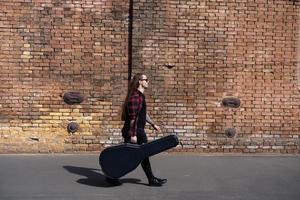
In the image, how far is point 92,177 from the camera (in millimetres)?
8109

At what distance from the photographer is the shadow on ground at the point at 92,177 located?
25.3 feet

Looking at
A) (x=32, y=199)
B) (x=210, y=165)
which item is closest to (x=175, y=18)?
(x=210, y=165)

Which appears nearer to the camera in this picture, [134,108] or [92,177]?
[134,108]

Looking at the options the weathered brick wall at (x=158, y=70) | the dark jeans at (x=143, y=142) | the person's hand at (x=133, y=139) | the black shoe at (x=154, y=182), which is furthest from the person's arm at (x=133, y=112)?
the weathered brick wall at (x=158, y=70)

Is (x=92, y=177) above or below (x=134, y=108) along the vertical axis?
below

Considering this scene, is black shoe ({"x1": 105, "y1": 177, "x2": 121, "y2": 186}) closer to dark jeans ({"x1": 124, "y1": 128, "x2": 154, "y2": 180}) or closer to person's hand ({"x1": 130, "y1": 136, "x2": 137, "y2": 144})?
dark jeans ({"x1": 124, "y1": 128, "x2": 154, "y2": 180})

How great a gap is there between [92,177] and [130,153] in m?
1.12

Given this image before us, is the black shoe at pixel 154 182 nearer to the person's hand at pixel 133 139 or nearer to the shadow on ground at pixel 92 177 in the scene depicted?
the shadow on ground at pixel 92 177

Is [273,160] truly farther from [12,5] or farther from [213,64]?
[12,5]

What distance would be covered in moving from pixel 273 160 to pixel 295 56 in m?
2.06

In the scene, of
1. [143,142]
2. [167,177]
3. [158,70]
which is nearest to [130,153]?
[143,142]

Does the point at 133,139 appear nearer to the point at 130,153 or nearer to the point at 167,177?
the point at 130,153

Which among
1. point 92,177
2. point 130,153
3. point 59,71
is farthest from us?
point 59,71

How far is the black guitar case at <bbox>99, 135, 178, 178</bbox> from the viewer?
286 inches
